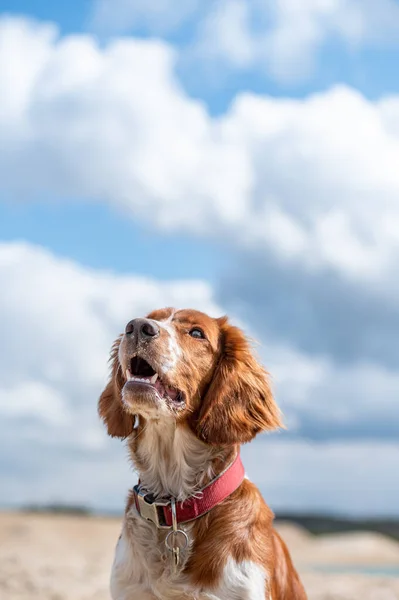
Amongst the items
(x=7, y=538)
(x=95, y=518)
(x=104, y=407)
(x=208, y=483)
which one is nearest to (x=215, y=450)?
(x=208, y=483)

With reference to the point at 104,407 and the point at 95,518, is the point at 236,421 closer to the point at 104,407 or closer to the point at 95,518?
the point at 104,407

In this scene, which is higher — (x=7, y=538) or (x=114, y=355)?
(x=7, y=538)

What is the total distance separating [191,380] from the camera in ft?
16.9

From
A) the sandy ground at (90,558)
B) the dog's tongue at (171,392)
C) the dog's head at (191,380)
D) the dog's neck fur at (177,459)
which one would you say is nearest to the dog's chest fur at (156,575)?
the dog's neck fur at (177,459)

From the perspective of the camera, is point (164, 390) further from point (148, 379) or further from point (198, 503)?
point (198, 503)

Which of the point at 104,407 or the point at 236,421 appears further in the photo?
the point at 104,407

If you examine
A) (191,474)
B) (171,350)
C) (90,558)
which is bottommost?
(191,474)

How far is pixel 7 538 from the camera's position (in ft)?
72.0

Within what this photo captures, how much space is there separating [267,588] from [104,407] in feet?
5.44

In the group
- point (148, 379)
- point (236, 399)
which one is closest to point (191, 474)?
point (236, 399)

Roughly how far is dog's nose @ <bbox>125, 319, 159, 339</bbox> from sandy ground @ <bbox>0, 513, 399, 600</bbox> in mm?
6402

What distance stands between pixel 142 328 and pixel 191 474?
0.98m

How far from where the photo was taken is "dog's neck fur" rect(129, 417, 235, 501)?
512 centimetres

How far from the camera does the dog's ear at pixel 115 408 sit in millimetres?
5387
